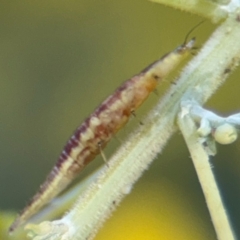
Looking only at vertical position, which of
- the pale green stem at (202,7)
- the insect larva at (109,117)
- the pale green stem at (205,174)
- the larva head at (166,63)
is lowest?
the pale green stem at (205,174)

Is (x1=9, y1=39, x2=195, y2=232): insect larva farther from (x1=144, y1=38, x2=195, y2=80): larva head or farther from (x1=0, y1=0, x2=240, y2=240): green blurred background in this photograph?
(x1=0, y1=0, x2=240, y2=240): green blurred background

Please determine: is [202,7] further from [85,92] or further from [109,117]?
[85,92]

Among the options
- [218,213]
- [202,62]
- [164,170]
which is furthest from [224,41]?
[164,170]

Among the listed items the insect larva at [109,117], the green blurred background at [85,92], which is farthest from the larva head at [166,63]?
the green blurred background at [85,92]

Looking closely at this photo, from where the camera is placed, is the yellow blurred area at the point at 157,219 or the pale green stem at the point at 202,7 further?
the yellow blurred area at the point at 157,219

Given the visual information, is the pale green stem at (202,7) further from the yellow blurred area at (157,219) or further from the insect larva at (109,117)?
the yellow blurred area at (157,219)

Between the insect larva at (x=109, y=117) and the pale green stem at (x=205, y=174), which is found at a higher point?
the insect larva at (x=109, y=117)

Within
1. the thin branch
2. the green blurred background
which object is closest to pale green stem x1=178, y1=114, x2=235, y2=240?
the thin branch
